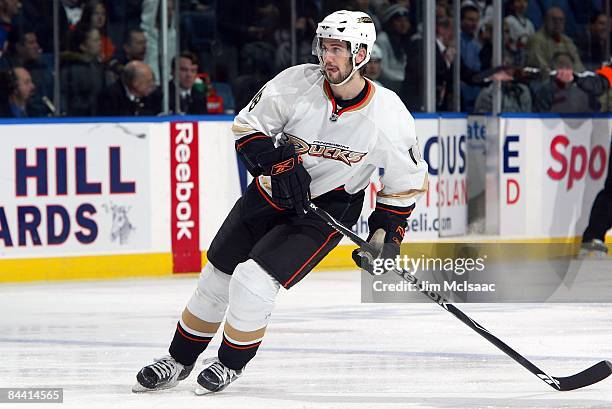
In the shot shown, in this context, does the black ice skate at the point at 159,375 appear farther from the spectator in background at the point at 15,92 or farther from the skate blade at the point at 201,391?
the spectator in background at the point at 15,92

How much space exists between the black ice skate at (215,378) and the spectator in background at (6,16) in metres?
3.51

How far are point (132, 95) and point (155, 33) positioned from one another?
367 mm

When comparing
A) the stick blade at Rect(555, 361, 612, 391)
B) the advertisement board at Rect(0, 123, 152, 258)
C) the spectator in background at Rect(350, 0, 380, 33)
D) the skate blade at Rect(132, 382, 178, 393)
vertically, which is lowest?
the skate blade at Rect(132, 382, 178, 393)

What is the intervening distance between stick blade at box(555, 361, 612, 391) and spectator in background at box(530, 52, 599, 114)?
498cm

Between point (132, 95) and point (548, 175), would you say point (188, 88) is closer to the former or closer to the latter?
point (132, 95)

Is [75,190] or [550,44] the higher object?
[550,44]

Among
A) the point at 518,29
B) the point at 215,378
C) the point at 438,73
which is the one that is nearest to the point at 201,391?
the point at 215,378

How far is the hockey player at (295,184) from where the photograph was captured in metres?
4.58

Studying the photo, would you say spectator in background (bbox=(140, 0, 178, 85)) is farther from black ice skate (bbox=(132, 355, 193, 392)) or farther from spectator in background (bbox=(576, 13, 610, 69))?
black ice skate (bbox=(132, 355, 193, 392))

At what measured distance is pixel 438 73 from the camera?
927 cm

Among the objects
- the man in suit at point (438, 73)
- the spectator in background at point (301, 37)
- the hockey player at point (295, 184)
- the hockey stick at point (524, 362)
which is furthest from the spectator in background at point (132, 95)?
the hockey stick at point (524, 362)

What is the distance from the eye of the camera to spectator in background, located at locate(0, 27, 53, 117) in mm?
7734

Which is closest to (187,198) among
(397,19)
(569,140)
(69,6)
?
(69,6)

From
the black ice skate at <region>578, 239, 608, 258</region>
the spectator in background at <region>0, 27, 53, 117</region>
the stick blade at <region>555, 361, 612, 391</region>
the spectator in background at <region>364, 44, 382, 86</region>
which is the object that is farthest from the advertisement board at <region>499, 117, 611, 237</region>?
the stick blade at <region>555, 361, 612, 391</region>
